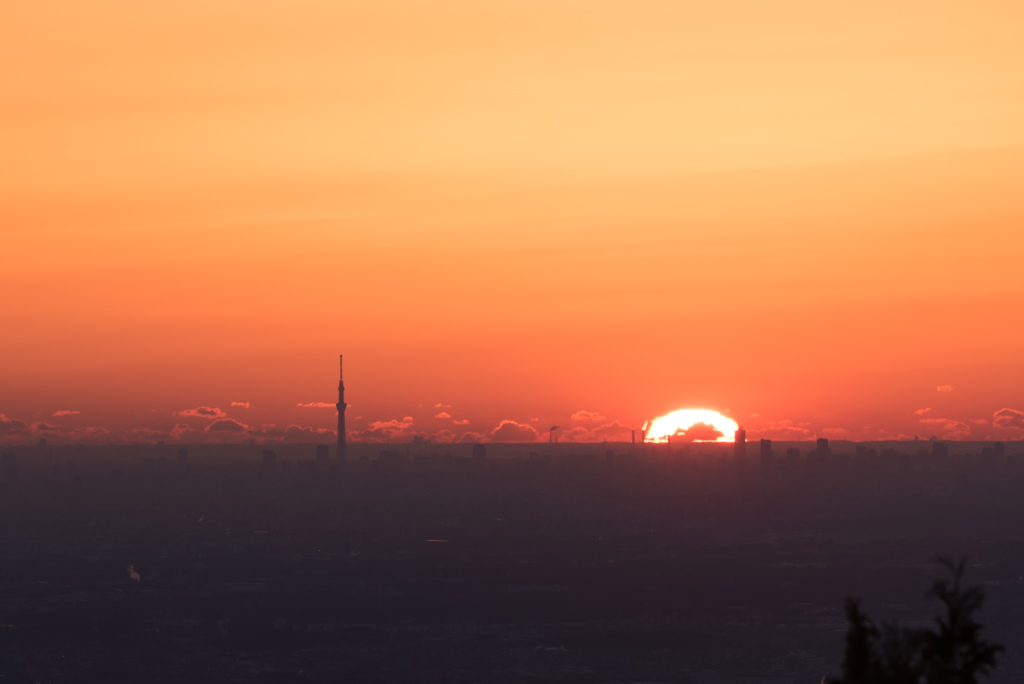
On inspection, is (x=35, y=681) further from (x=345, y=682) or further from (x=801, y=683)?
(x=801, y=683)

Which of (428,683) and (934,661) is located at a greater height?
(934,661)

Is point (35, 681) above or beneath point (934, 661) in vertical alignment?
beneath

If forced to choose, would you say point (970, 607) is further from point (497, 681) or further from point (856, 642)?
point (497, 681)

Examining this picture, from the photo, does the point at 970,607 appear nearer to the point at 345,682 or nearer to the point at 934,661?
the point at 934,661

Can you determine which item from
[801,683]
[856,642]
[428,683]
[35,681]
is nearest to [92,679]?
[35,681]

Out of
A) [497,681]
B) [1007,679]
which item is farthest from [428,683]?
[1007,679]

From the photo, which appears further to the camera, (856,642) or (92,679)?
(92,679)

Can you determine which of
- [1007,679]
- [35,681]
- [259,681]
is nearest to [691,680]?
[1007,679]

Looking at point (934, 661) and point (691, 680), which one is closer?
point (934, 661)
